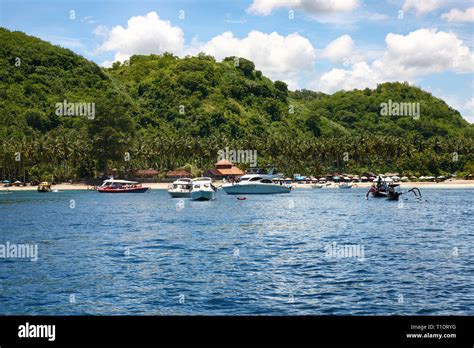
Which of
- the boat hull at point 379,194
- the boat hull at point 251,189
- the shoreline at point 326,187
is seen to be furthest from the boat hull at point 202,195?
the shoreline at point 326,187

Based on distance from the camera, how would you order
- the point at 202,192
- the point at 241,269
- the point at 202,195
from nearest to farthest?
1. the point at 241,269
2. the point at 202,192
3. the point at 202,195

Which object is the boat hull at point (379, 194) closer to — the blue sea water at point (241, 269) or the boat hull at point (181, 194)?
the boat hull at point (181, 194)

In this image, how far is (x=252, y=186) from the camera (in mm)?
132375

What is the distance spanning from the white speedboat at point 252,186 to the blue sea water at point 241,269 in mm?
69291

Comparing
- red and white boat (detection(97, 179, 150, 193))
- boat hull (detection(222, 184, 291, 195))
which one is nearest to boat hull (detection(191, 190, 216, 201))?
boat hull (detection(222, 184, 291, 195))

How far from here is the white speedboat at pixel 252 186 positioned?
131750 millimetres

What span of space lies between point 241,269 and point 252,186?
99.9 meters

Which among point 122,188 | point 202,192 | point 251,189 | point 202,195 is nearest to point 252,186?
point 251,189

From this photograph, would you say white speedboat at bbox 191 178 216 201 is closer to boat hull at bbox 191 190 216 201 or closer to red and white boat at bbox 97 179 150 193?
boat hull at bbox 191 190 216 201

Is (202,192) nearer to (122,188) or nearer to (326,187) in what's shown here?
(122,188)

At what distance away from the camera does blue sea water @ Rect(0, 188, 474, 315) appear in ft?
77.5
